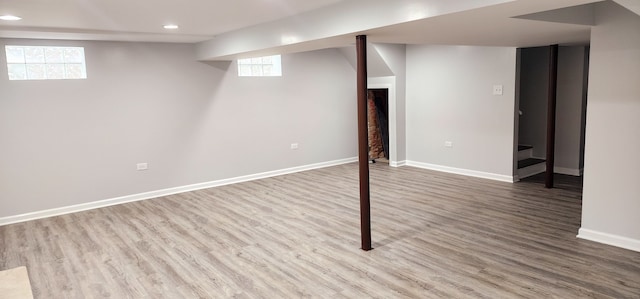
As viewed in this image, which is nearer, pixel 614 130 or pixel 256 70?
pixel 614 130

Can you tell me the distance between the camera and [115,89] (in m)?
5.69

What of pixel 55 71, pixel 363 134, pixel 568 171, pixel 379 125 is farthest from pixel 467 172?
pixel 55 71

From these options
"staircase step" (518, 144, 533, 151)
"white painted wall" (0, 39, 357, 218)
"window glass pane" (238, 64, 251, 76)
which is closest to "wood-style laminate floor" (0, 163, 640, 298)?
"white painted wall" (0, 39, 357, 218)

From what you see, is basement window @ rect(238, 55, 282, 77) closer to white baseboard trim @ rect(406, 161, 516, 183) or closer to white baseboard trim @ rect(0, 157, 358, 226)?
white baseboard trim @ rect(0, 157, 358, 226)

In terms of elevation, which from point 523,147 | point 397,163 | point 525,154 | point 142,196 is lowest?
point 142,196

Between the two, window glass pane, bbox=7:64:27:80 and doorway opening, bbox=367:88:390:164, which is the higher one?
window glass pane, bbox=7:64:27:80

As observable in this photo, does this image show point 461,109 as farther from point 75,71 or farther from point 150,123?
point 75,71

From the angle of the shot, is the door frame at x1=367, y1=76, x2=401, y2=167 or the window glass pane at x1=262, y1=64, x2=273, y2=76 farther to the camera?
the door frame at x1=367, y1=76, x2=401, y2=167

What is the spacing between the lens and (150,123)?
19.7ft

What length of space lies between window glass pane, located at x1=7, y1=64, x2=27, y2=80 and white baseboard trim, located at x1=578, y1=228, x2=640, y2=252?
642cm

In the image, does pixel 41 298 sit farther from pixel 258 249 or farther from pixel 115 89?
pixel 115 89

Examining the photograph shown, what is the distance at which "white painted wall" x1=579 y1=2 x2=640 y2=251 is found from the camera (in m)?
3.60

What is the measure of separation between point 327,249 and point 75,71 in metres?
4.10

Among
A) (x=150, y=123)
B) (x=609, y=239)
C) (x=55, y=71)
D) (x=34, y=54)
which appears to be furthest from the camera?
(x=150, y=123)
